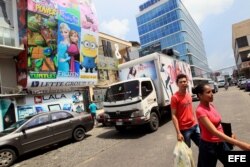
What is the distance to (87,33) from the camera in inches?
989

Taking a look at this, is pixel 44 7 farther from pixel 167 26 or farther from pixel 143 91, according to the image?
pixel 167 26

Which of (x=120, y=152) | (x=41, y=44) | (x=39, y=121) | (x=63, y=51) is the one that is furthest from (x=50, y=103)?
(x=120, y=152)

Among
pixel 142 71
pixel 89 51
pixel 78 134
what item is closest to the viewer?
pixel 78 134

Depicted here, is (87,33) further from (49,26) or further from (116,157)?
(116,157)

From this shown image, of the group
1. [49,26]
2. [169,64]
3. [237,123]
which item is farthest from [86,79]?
[237,123]

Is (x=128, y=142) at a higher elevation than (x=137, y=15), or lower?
lower

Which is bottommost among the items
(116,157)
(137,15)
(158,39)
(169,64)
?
(116,157)

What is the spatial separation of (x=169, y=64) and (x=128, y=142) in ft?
17.6

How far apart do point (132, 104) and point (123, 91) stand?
0.92m

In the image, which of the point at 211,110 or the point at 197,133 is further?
the point at 197,133

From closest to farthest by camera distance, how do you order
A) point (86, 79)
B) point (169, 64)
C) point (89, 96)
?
1. point (169, 64)
2. point (86, 79)
3. point (89, 96)

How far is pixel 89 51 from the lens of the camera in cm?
Result: 2531

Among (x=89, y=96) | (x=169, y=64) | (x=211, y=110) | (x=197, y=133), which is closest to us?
(x=211, y=110)

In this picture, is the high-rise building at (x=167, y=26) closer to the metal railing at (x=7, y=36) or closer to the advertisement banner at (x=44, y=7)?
the advertisement banner at (x=44, y=7)
